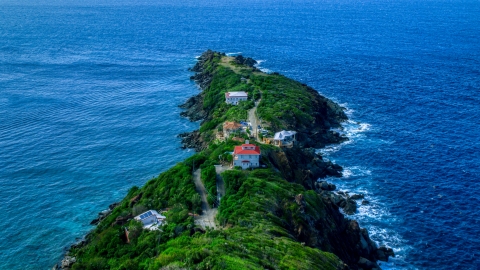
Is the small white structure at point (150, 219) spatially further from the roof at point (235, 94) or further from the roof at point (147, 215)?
the roof at point (235, 94)

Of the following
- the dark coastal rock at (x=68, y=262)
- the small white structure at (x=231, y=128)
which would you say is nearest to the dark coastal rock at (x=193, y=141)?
the small white structure at (x=231, y=128)

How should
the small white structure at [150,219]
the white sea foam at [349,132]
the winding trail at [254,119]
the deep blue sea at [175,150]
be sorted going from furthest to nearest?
1. the white sea foam at [349,132]
2. the winding trail at [254,119]
3. the deep blue sea at [175,150]
4. the small white structure at [150,219]

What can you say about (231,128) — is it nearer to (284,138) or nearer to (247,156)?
(284,138)

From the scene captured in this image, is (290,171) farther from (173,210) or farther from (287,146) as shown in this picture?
(173,210)

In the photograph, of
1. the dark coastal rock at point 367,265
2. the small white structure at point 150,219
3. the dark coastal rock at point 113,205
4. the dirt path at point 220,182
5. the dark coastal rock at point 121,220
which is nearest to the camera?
the small white structure at point 150,219

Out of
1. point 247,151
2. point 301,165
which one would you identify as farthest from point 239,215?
point 301,165

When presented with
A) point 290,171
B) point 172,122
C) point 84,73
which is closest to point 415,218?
point 290,171

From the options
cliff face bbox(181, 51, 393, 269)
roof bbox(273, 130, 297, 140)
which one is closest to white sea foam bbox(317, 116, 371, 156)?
cliff face bbox(181, 51, 393, 269)

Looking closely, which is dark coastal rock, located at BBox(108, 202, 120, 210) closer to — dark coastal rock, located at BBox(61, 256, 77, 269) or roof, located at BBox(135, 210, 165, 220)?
dark coastal rock, located at BBox(61, 256, 77, 269)
